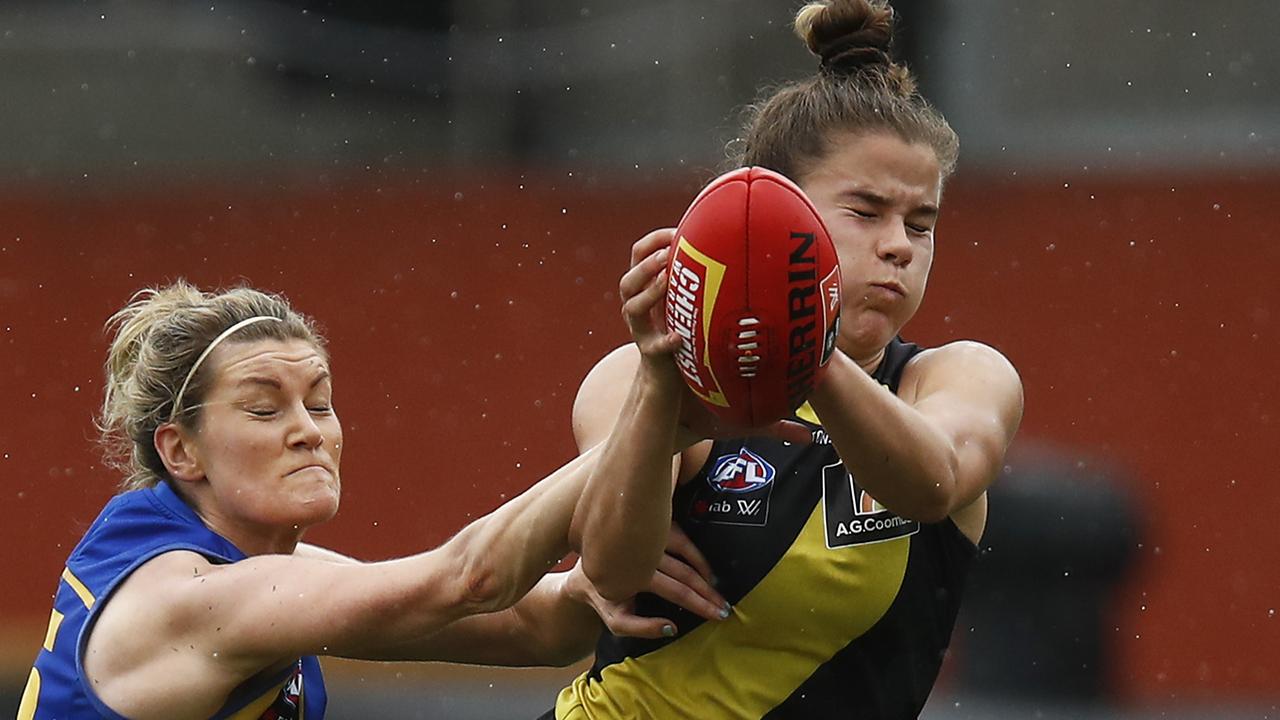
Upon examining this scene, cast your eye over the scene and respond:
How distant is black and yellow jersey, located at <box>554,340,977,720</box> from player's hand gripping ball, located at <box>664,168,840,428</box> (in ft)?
2.11

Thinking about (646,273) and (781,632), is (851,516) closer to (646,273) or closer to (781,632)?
(781,632)

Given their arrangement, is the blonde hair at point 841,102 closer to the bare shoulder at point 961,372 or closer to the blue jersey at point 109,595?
the bare shoulder at point 961,372

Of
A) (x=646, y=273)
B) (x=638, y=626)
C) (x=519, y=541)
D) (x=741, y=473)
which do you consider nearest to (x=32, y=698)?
(x=519, y=541)

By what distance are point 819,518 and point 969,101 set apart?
19.3ft

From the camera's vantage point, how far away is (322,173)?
928 cm

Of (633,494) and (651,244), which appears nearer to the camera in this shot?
(651,244)

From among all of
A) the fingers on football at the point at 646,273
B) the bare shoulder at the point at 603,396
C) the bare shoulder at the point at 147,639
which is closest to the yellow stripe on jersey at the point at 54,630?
the bare shoulder at the point at 147,639

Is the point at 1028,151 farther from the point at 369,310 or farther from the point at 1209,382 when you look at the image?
the point at 369,310

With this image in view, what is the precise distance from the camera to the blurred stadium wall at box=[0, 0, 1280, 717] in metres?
8.88

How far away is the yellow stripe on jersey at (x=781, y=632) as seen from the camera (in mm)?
3252

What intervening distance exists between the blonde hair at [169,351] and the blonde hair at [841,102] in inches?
39.3

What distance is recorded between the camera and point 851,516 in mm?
3256

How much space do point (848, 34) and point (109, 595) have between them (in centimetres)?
166

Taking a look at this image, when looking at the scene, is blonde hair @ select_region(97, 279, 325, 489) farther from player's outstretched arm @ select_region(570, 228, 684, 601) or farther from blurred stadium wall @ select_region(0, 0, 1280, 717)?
blurred stadium wall @ select_region(0, 0, 1280, 717)
